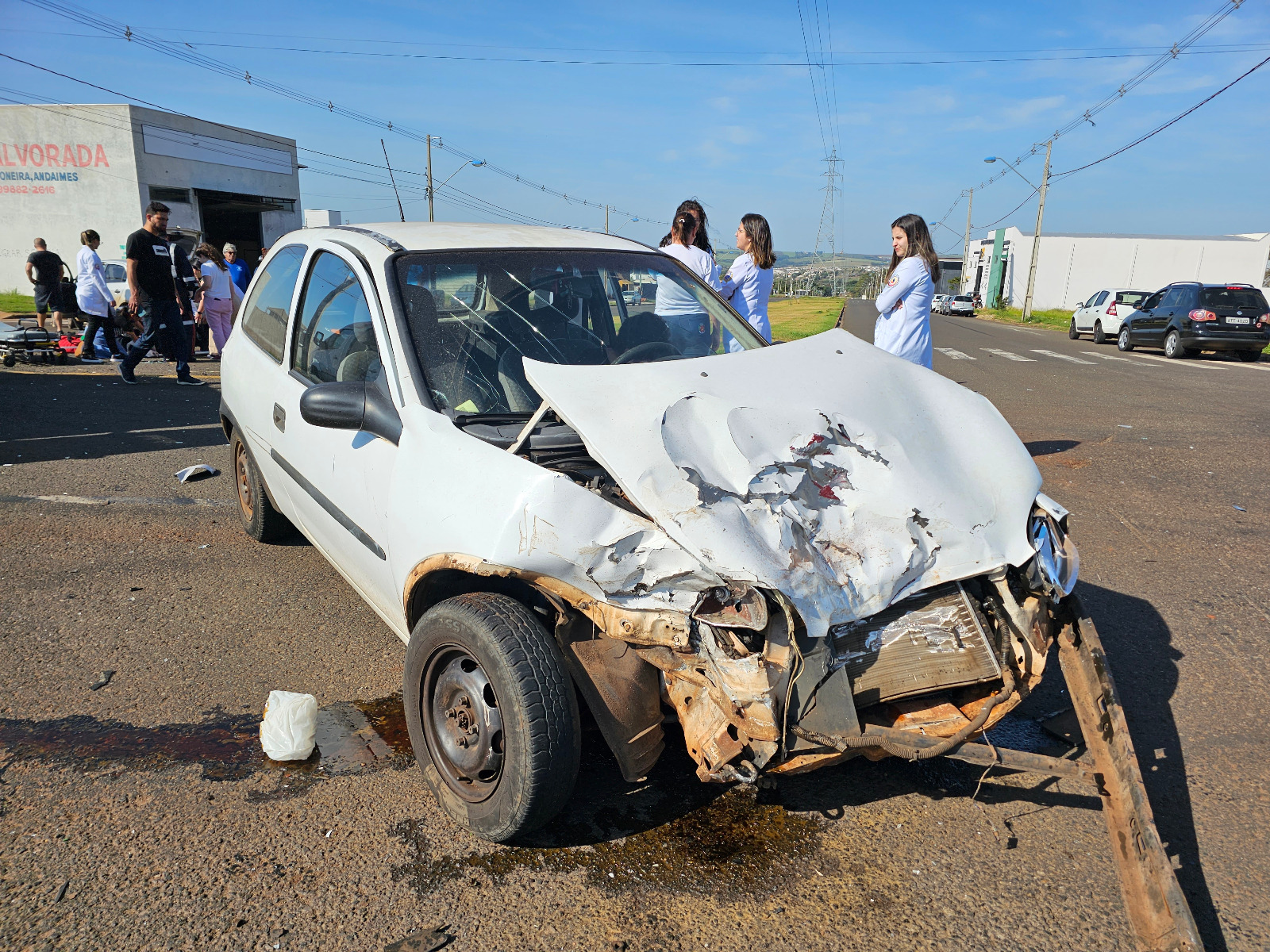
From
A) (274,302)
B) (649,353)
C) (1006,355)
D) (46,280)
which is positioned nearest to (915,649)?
(649,353)

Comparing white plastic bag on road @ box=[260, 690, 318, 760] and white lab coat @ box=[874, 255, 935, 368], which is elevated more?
white lab coat @ box=[874, 255, 935, 368]

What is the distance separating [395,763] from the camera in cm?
288

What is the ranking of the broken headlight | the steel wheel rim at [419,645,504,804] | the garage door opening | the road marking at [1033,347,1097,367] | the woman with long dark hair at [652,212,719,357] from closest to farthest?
the steel wheel rim at [419,645,504,804], the broken headlight, the woman with long dark hair at [652,212,719,357], the road marking at [1033,347,1097,367], the garage door opening

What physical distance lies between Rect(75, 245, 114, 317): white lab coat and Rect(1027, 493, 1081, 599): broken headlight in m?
12.1

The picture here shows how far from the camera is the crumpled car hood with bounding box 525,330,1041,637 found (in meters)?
2.30

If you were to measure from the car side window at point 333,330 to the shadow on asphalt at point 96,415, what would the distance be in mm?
4300

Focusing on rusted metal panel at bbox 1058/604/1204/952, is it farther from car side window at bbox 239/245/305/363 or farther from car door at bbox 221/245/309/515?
car side window at bbox 239/245/305/363

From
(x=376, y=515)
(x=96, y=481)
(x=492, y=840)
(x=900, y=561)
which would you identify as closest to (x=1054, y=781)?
(x=900, y=561)

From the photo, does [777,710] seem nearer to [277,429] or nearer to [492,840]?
[492,840]

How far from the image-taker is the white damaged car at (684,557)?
87.4 inches

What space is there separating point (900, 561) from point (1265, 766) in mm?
1759

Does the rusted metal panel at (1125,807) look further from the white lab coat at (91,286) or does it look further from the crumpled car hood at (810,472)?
the white lab coat at (91,286)

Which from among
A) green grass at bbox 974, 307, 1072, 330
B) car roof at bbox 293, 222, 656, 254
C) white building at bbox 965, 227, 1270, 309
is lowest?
green grass at bbox 974, 307, 1072, 330

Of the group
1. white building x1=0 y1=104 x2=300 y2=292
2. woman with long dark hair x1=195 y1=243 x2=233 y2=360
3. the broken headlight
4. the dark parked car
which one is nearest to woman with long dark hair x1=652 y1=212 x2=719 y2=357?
the broken headlight
